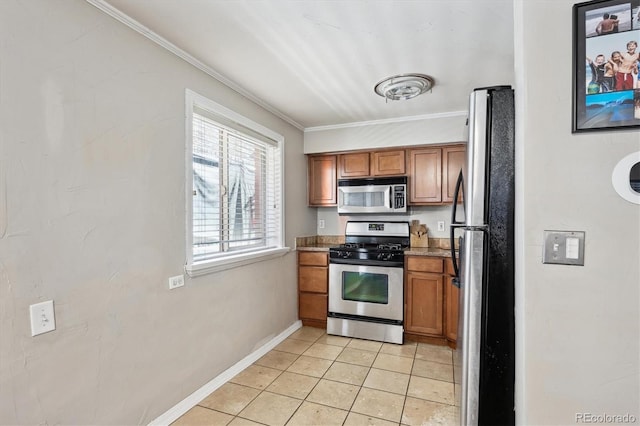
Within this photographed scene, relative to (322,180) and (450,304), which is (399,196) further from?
(450,304)

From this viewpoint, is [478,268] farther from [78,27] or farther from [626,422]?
[78,27]

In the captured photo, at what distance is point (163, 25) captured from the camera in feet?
5.98

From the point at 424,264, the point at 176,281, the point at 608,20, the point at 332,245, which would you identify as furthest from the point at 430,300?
the point at 608,20

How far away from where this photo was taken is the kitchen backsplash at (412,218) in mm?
3756

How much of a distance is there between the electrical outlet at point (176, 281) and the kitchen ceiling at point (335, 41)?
1513 mm

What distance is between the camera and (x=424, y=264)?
324 centimetres

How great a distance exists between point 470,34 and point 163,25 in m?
1.83

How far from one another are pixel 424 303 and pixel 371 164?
167cm

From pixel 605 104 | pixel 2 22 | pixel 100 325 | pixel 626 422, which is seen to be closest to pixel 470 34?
pixel 605 104

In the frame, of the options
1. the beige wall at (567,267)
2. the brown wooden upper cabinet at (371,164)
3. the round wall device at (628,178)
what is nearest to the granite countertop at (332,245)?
the brown wooden upper cabinet at (371,164)

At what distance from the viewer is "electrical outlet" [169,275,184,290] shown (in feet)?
6.68

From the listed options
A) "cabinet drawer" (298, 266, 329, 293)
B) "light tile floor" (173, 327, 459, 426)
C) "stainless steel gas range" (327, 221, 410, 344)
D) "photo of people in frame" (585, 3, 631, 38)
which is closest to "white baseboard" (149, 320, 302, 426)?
"light tile floor" (173, 327, 459, 426)

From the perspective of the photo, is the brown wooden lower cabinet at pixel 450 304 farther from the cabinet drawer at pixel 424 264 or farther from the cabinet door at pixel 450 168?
the cabinet door at pixel 450 168

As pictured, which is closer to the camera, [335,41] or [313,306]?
[335,41]
